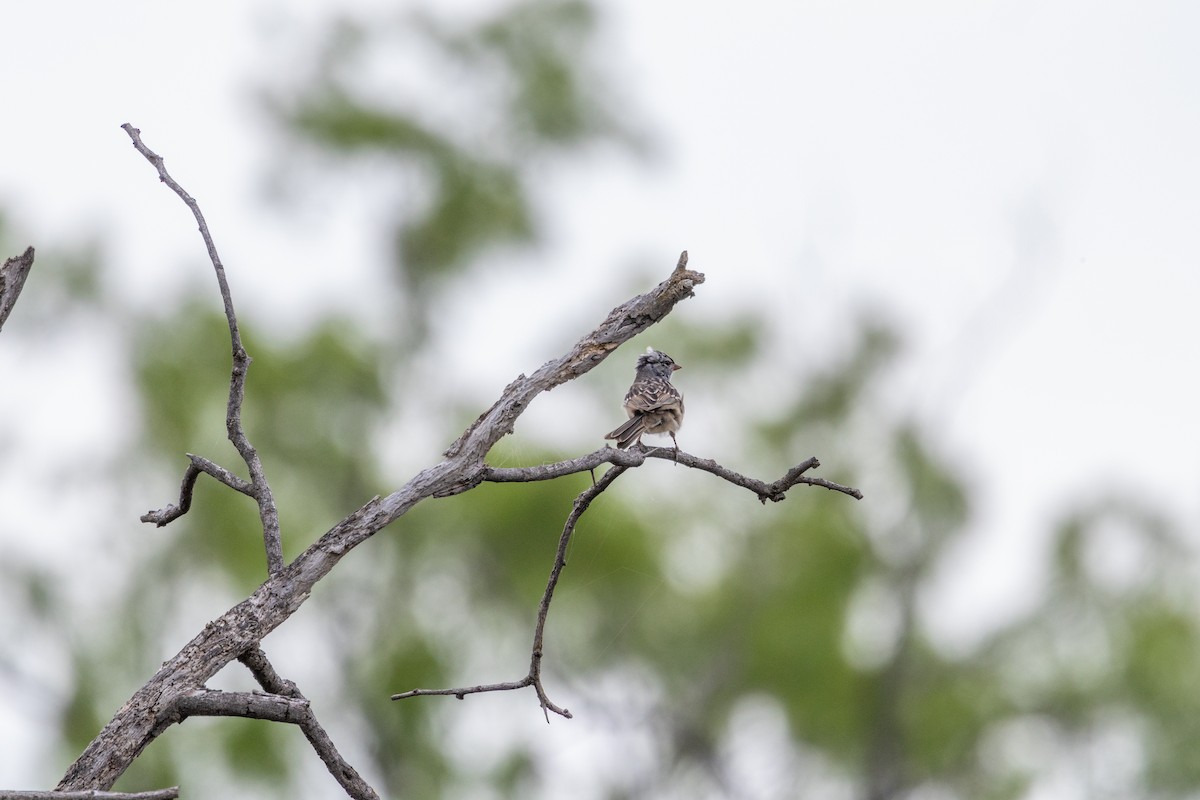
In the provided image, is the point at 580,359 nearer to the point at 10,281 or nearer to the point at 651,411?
the point at 10,281

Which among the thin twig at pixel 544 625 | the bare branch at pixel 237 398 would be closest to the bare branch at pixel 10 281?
the bare branch at pixel 237 398

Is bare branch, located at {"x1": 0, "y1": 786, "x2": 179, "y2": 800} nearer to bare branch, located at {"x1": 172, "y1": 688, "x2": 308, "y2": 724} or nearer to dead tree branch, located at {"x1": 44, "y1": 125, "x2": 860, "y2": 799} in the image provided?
dead tree branch, located at {"x1": 44, "y1": 125, "x2": 860, "y2": 799}

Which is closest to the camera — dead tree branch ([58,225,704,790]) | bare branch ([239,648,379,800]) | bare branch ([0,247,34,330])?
dead tree branch ([58,225,704,790])

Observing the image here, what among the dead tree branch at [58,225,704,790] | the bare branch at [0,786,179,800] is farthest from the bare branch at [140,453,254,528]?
the bare branch at [0,786,179,800]

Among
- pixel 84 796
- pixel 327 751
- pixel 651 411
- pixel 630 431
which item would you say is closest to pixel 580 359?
pixel 327 751

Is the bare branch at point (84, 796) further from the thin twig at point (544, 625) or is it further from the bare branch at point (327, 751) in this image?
the thin twig at point (544, 625)

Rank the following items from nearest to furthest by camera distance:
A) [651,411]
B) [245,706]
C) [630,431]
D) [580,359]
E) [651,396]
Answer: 1. [245,706]
2. [580,359]
3. [630,431]
4. [651,411]
5. [651,396]

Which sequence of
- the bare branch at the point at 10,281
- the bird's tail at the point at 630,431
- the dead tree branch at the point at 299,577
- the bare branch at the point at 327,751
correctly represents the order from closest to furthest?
1. the dead tree branch at the point at 299,577
2. the bare branch at the point at 327,751
3. the bare branch at the point at 10,281
4. the bird's tail at the point at 630,431

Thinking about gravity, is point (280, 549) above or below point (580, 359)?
below

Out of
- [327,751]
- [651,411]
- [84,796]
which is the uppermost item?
[651,411]

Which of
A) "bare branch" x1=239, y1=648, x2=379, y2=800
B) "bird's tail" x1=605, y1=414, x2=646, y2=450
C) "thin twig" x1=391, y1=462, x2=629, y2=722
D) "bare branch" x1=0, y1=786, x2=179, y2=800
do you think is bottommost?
"bare branch" x1=0, y1=786, x2=179, y2=800

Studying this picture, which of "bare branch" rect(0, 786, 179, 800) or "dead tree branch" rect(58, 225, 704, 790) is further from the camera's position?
"dead tree branch" rect(58, 225, 704, 790)

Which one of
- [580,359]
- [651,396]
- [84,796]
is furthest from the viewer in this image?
[651,396]

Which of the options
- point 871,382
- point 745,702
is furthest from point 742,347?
point 745,702
